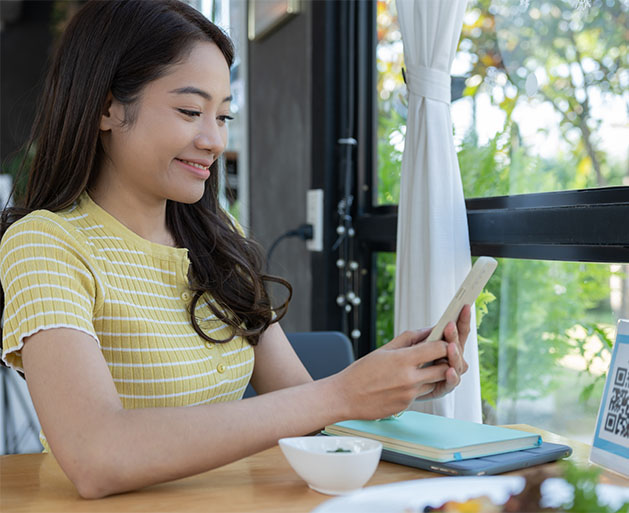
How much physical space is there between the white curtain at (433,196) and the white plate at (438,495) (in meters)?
0.84

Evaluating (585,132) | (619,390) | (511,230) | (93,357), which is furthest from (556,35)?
(93,357)

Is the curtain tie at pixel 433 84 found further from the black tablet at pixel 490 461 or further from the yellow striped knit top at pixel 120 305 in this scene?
the black tablet at pixel 490 461

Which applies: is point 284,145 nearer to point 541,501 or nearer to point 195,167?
point 195,167

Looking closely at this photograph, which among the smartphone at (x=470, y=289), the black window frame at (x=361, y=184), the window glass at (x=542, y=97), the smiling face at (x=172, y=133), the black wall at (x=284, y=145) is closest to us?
the smartphone at (x=470, y=289)

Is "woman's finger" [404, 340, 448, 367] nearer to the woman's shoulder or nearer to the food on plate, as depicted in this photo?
the food on plate

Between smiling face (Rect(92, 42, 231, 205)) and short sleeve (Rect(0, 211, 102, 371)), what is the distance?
6.0 inches

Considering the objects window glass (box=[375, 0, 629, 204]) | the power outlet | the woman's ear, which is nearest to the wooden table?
the woman's ear

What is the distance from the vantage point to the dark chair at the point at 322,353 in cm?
163

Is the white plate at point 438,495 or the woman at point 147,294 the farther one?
the woman at point 147,294

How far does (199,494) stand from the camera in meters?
0.94

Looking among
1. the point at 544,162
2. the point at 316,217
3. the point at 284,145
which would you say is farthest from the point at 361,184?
the point at 544,162

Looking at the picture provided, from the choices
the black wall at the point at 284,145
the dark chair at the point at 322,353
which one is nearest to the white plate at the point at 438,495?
the dark chair at the point at 322,353

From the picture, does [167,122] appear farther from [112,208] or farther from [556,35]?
[556,35]

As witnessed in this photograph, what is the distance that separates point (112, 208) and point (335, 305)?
112 centimetres
